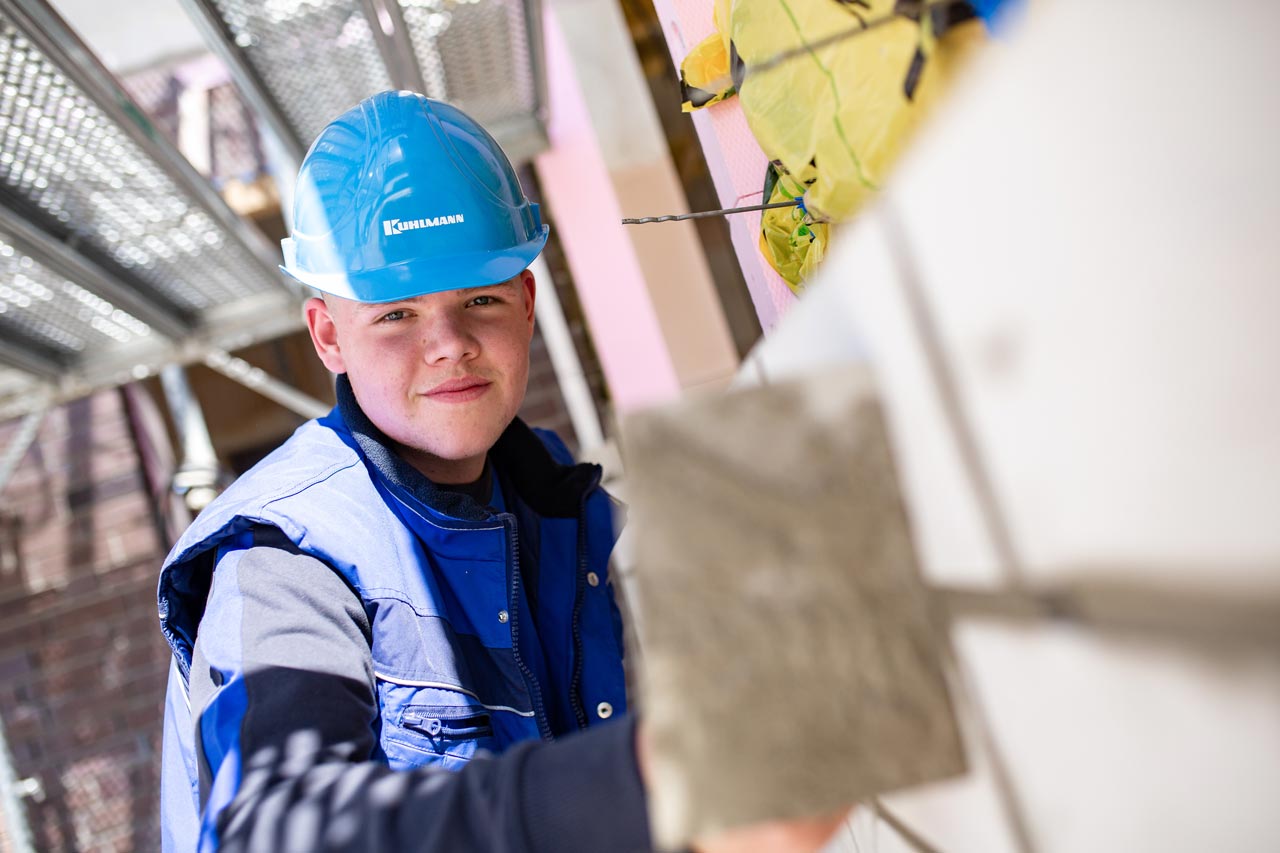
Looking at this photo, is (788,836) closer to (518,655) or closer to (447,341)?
(518,655)

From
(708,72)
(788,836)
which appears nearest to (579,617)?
(708,72)

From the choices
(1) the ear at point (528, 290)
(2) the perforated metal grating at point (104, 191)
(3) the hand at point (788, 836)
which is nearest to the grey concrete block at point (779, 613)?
(3) the hand at point (788, 836)

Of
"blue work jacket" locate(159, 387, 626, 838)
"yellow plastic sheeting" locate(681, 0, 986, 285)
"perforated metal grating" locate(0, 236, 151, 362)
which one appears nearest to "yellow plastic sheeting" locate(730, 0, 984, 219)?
"yellow plastic sheeting" locate(681, 0, 986, 285)

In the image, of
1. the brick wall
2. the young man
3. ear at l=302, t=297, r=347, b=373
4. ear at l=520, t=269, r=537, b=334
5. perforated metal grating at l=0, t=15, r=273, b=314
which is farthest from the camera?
the brick wall

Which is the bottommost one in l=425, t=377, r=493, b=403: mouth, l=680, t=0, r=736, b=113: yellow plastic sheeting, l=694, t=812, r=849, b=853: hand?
l=694, t=812, r=849, b=853: hand

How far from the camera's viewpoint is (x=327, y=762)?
98 centimetres

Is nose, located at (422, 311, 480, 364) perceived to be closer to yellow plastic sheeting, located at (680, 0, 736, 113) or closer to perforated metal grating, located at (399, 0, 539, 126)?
yellow plastic sheeting, located at (680, 0, 736, 113)

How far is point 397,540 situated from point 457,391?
30 centimetres

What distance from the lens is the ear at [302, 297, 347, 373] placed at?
1827 millimetres

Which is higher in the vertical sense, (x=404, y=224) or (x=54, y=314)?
(x=54, y=314)

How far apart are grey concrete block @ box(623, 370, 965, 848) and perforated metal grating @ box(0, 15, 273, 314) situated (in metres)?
2.44

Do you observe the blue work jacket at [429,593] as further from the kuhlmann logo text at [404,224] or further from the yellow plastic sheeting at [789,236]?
the yellow plastic sheeting at [789,236]

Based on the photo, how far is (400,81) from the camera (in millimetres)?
3418

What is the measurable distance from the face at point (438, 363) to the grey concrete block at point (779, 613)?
1.03m
